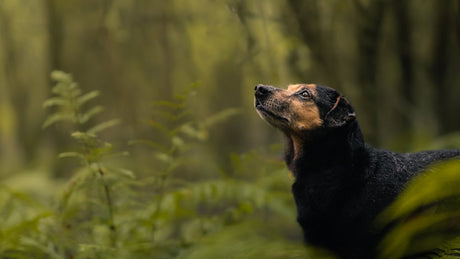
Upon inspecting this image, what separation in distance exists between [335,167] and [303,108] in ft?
1.31

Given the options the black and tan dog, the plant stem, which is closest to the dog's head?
the black and tan dog

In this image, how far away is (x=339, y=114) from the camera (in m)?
2.71

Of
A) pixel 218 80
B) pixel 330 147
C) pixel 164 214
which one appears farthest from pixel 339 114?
pixel 218 80

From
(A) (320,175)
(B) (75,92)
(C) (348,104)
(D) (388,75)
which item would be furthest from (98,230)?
(D) (388,75)

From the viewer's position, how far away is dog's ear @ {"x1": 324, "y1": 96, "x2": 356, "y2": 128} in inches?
106

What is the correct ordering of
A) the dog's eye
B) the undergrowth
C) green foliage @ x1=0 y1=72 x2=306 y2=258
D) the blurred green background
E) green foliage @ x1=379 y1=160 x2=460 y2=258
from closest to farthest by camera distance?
green foliage @ x1=379 y1=160 x2=460 y2=258 < the undergrowth < the dog's eye < green foliage @ x1=0 y1=72 x2=306 y2=258 < the blurred green background

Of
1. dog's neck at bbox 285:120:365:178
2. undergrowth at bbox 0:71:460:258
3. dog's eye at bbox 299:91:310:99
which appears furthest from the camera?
dog's eye at bbox 299:91:310:99

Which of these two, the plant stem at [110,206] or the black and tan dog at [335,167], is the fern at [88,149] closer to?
the plant stem at [110,206]

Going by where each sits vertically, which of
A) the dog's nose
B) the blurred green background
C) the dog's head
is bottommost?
the dog's head

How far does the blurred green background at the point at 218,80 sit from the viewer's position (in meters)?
4.01

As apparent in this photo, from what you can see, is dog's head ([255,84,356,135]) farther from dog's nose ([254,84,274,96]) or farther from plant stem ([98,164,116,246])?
plant stem ([98,164,116,246])

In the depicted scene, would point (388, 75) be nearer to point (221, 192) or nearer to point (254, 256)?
point (221, 192)

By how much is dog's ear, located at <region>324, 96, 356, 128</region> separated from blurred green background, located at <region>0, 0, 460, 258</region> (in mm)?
733

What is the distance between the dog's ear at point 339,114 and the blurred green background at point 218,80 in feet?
2.41
